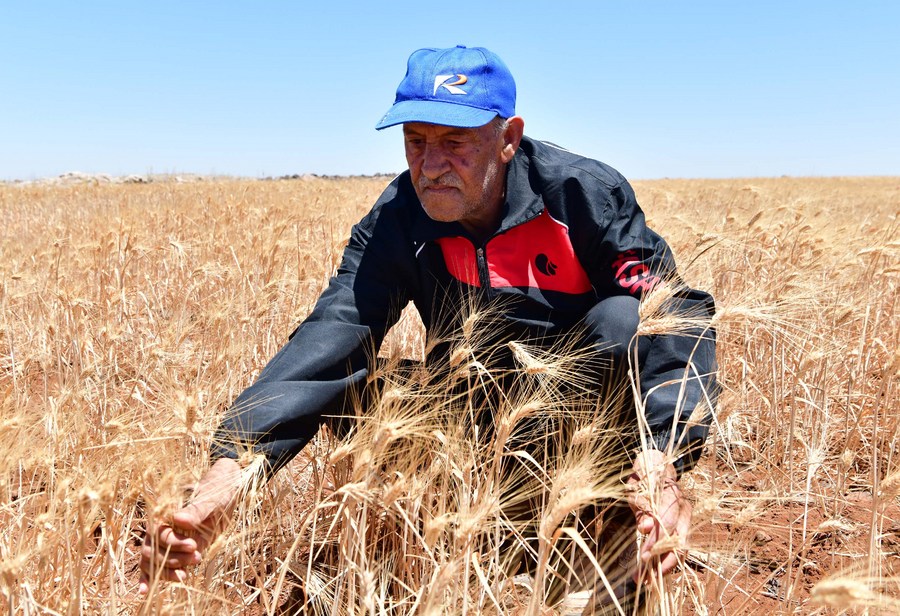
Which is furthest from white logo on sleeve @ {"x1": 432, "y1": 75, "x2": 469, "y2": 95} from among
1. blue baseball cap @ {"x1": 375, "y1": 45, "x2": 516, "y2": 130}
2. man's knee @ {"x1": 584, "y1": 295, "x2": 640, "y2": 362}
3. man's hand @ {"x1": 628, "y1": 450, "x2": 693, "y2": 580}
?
man's hand @ {"x1": 628, "y1": 450, "x2": 693, "y2": 580}

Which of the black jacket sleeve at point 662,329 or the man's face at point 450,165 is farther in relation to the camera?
the man's face at point 450,165

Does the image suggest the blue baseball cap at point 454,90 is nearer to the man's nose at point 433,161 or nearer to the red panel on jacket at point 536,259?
the man's nose at point 433,161

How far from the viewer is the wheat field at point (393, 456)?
1248 mm

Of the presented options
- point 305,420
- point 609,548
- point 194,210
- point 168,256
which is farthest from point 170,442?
point 194,210

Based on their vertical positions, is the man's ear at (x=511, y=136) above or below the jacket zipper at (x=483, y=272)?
above

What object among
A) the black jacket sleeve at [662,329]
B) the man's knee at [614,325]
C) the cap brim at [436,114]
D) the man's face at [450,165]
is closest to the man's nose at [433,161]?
the man's face at [450,165]

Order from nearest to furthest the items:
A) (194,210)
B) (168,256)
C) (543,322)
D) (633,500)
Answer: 1. (633,500)
2. (543,322)
3. (168,256)
4. (194,210)

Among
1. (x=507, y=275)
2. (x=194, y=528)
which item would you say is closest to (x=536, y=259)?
(x=507, y=275)

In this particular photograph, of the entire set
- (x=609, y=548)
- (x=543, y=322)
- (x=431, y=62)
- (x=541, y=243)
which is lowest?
(x=609, y=548)

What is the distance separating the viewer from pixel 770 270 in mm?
3041

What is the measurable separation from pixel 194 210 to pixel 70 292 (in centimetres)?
394

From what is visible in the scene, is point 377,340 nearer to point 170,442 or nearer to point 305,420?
point 305,420

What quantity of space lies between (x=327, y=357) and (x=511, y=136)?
82 centimetres

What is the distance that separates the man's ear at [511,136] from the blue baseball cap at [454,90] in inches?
0.9
